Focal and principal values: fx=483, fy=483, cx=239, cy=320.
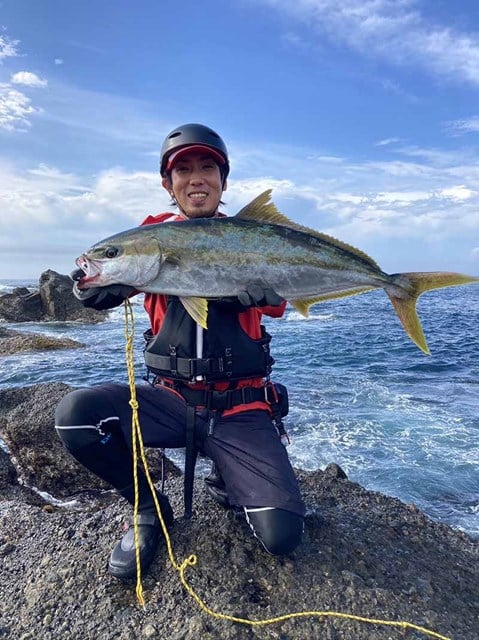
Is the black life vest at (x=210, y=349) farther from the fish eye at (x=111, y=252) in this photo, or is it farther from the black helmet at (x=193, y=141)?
the black helmet at (x=193, y=141)

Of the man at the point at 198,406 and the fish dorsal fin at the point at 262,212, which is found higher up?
the fish dorsal fin at the point at 262,212

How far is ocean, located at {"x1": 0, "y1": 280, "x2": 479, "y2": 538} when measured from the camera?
8.70 metres

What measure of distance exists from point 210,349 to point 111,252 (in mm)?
1266

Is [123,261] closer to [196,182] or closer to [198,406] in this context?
[196,182]

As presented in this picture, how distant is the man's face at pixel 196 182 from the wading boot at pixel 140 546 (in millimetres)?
2920

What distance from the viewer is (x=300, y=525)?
404 centimetres

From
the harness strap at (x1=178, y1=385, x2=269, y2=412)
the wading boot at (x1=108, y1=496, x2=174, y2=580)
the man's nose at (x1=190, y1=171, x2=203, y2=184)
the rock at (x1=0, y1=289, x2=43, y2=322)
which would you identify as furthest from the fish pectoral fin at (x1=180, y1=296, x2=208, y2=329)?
the rock at (x1=0, y1=289, x2=43, y2=322)

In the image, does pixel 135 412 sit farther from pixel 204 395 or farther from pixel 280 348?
pixel 280 348

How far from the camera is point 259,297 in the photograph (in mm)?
4320

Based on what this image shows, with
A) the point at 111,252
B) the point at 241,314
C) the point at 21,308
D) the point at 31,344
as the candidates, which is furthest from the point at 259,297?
the point at 21,308

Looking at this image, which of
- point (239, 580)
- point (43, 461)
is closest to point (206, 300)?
point (239, 580)

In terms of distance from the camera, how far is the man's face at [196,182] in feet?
16.1

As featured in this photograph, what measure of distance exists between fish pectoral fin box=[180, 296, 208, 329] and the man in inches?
12.4

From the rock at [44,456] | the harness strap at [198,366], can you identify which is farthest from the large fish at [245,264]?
the rock at [44,456]
